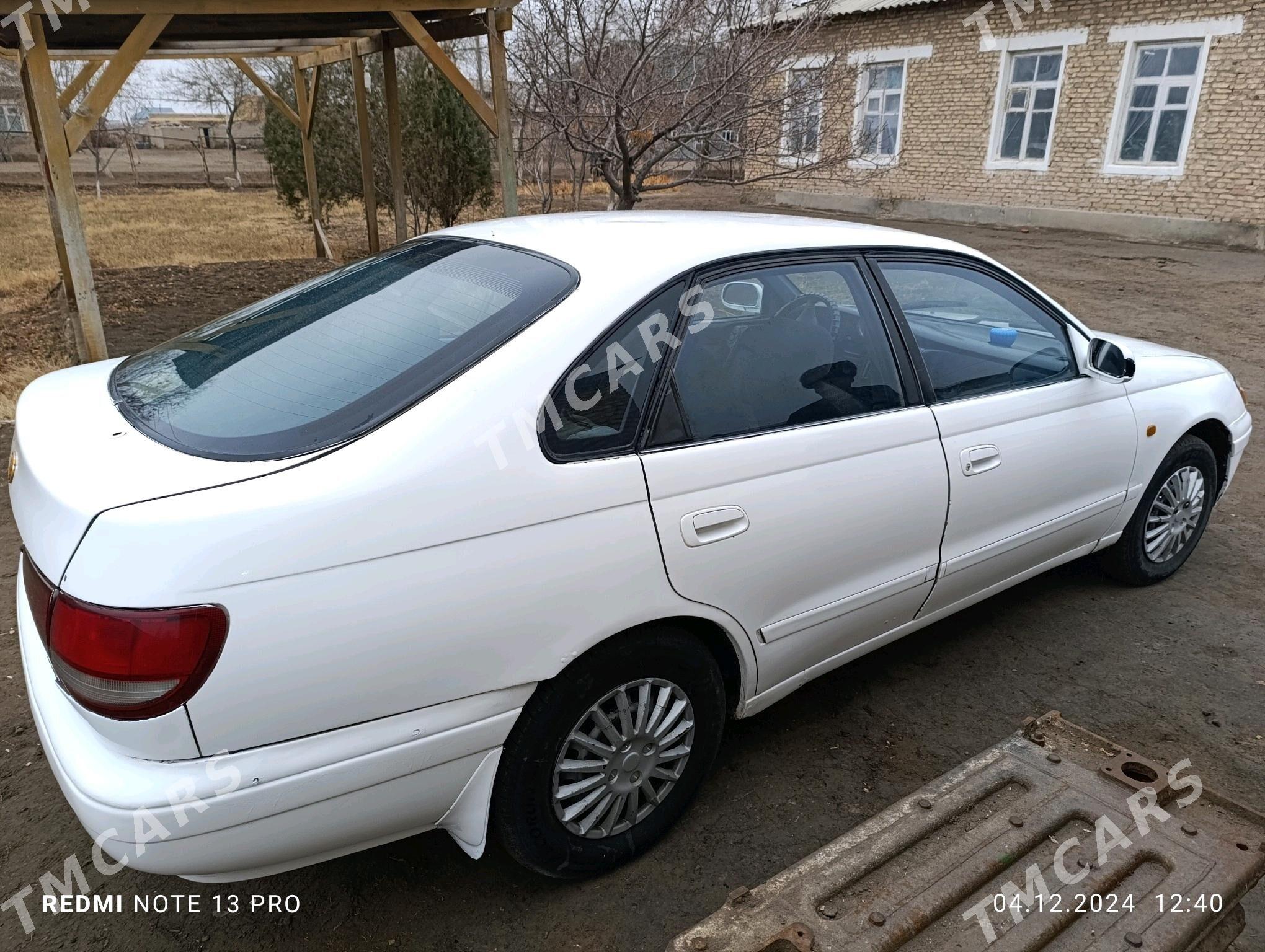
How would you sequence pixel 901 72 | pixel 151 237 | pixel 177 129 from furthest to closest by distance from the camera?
1. pixel 177 129
2. pixel 901 72
3. pixel 151 237

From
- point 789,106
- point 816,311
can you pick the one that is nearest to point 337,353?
point 816,311

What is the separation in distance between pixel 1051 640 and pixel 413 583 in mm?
2801

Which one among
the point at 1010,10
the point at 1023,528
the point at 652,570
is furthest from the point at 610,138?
the point at 1010,10

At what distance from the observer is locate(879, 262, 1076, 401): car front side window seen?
114 inches

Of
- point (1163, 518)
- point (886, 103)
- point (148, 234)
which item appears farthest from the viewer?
point (886, 103)

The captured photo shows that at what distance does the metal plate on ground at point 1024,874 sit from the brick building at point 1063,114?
950 cm

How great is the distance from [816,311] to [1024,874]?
5.28ft

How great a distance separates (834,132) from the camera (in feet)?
35.6

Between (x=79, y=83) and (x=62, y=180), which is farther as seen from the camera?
(x=79, y=83)

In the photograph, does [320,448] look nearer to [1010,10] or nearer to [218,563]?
[218,563]

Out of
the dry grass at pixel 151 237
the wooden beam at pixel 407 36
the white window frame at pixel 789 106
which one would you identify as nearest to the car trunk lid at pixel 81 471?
the dry grass at pixel 151 237

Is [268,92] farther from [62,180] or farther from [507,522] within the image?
[507,522]

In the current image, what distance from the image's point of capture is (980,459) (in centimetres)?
285

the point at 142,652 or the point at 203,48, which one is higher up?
the point at 203,48
